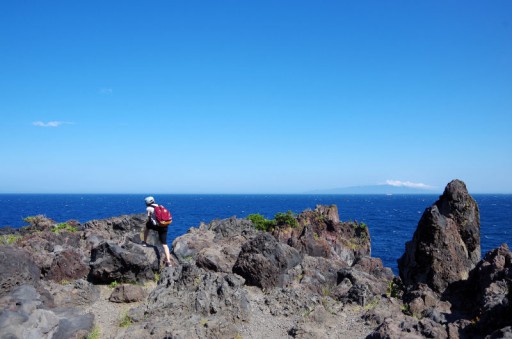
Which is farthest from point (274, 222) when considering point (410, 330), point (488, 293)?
point (410, 330)

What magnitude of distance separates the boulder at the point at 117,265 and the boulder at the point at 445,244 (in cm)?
1188

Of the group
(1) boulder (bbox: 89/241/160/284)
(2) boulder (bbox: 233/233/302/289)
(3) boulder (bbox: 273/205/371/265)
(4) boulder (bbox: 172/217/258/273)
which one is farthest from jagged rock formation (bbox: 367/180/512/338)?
(3) boulder (bbox: 273/205/371/265)

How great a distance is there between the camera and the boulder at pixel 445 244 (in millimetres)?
16375

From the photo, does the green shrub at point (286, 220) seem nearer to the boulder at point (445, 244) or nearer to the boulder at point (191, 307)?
the boulder at point (445, 244)

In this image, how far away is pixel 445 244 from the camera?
16.6 metres

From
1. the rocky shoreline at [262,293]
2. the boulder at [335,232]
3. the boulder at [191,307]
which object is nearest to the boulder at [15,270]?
the rocky shoreline at [262,293]

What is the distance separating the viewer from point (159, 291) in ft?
49.4

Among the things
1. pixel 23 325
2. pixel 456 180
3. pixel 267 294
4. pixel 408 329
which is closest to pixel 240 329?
pixel 267 294

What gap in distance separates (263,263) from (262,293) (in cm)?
136

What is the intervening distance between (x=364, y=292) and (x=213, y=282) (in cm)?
640

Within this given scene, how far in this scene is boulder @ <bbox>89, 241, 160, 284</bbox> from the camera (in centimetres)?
1683

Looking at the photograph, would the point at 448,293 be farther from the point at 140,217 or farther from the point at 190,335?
the point at 140,217

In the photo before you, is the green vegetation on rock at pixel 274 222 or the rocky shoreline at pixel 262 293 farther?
the green vegetation on rock at pixel 274 222

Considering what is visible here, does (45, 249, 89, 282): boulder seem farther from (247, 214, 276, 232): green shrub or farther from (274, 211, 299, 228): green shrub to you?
(274, 211, 299, 228): green shrub
